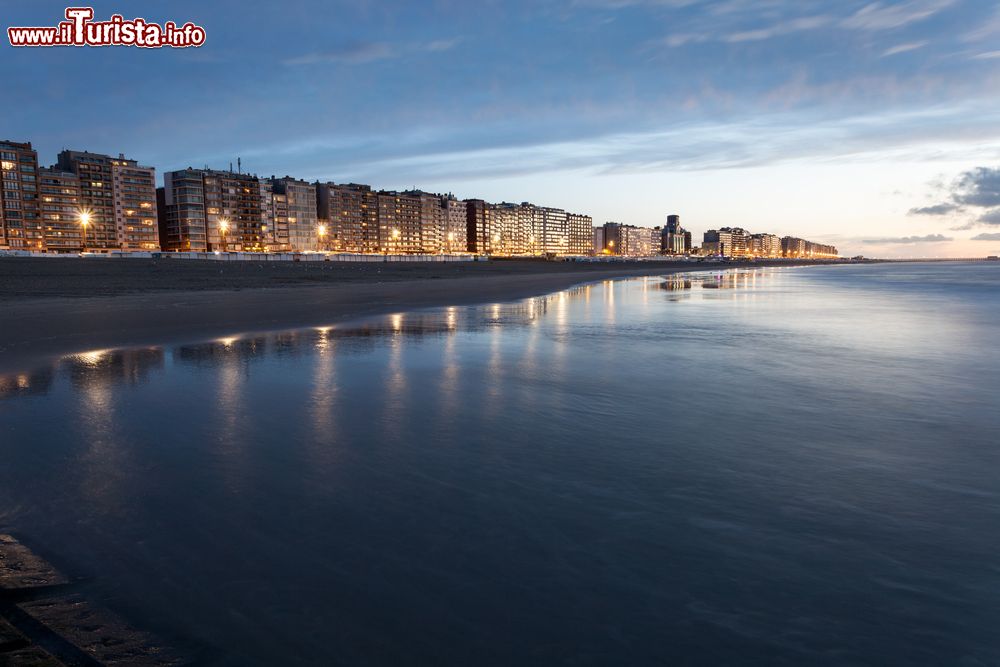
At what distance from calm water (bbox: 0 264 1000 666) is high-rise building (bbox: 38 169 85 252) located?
492ft

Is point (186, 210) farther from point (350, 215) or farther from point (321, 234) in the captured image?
point (350, 215)

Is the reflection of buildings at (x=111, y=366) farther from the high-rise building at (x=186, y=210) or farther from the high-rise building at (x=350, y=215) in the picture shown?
the high-rise building at (x=350, y=215)

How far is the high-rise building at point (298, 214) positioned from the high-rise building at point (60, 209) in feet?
143

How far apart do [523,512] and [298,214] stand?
173 m

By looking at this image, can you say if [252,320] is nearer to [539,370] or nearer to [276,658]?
[539,370]

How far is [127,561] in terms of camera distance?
3312 millimetres

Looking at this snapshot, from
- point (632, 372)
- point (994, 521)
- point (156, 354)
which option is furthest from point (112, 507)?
point (156, 354)

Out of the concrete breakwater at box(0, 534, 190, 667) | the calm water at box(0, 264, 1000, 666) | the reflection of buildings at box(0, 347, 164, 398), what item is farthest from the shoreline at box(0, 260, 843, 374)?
the concrete breakwater at box(0, 534, 190, 667)

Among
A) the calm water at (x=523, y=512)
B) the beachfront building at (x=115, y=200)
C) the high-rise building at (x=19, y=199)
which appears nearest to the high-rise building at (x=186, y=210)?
the beachfront building at (x=115, y=200)

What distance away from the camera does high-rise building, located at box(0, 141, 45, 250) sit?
120 m

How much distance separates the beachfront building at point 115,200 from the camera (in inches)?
5364

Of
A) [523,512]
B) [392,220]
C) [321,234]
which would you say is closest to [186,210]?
[321,234]

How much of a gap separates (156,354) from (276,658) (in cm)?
979

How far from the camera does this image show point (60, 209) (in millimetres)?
130000
